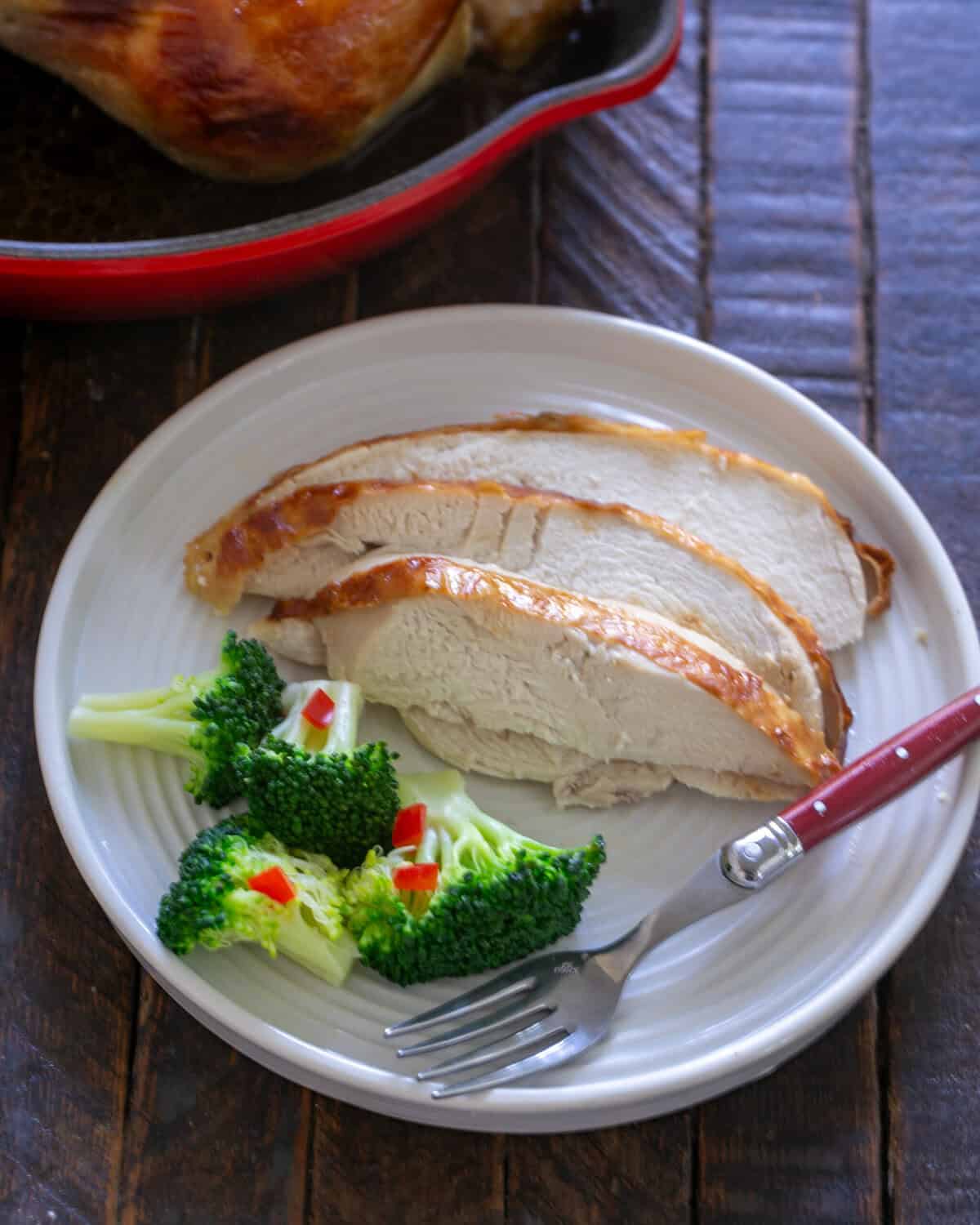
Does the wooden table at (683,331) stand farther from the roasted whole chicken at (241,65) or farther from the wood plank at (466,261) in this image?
the roasted whole chicken at (241,65)

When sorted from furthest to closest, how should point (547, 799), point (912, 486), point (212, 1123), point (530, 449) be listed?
point (912, 486) < point (530, 449) < point (547, 799) < point (212, 1123)

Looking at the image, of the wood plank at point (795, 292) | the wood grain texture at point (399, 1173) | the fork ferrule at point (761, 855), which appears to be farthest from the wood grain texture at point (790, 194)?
the wood grain texture at point (399, 1173)

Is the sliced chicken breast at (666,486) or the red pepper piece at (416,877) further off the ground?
the sliced chicken breast at (666,486)

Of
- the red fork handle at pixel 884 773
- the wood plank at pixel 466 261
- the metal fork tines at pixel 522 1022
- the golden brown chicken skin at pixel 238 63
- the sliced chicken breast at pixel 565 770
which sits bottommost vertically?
the metal fork tines at pixel 522 1022

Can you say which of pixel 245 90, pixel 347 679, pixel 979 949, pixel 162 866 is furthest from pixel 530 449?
pixel 979 949

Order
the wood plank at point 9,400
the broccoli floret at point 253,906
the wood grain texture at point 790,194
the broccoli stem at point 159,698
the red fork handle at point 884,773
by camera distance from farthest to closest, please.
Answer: the wood grain texture at point 790,194 → the wood plank at point 9,400 → the broccoli stem at point 159,698 → the red fork handle at point 884,773 → the broccoli floret at point 253,906

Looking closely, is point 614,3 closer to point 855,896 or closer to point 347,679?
point 347,679

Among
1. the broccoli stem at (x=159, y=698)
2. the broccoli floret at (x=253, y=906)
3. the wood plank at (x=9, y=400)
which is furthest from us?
the wood plank at (x=9, y=400)
